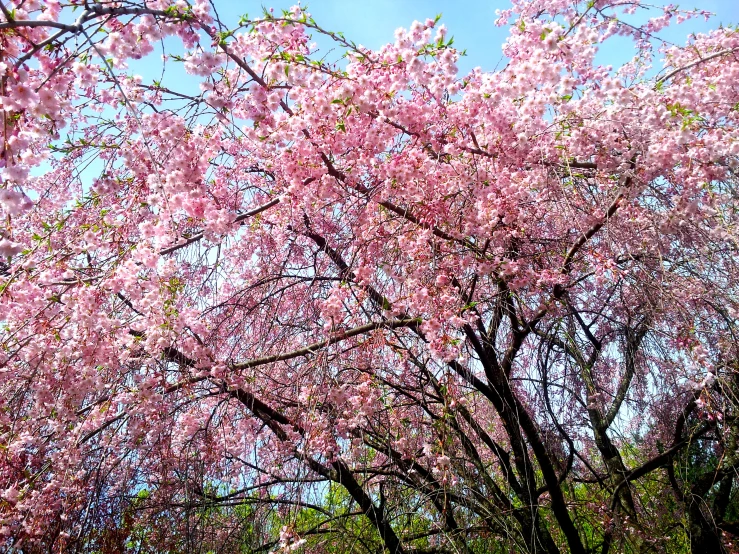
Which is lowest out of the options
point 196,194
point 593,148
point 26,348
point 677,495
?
point 677,495

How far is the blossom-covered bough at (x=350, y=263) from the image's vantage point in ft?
9.78

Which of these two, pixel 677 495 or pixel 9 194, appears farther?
pixel 677 495

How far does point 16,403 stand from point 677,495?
516 cm

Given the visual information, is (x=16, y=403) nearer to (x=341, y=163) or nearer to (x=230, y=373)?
(x=230, y=373)

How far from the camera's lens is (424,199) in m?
3.44

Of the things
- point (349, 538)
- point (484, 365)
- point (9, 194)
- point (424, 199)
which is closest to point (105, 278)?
point (9, 194)

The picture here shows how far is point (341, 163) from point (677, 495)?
4.06 m

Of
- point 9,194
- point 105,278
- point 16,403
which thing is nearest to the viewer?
point 9,194

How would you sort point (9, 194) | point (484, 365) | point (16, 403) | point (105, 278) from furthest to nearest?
point (484, 365) < point (16, 403) < point (105, 278) < point (9, 194)

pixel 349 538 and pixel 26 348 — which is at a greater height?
pixel 26 348

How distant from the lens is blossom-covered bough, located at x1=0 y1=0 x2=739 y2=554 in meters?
2.98

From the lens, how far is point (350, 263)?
343cm

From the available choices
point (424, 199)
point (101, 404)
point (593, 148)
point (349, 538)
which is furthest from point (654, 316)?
point (101, 404)

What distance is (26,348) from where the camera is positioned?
299 centimetres
